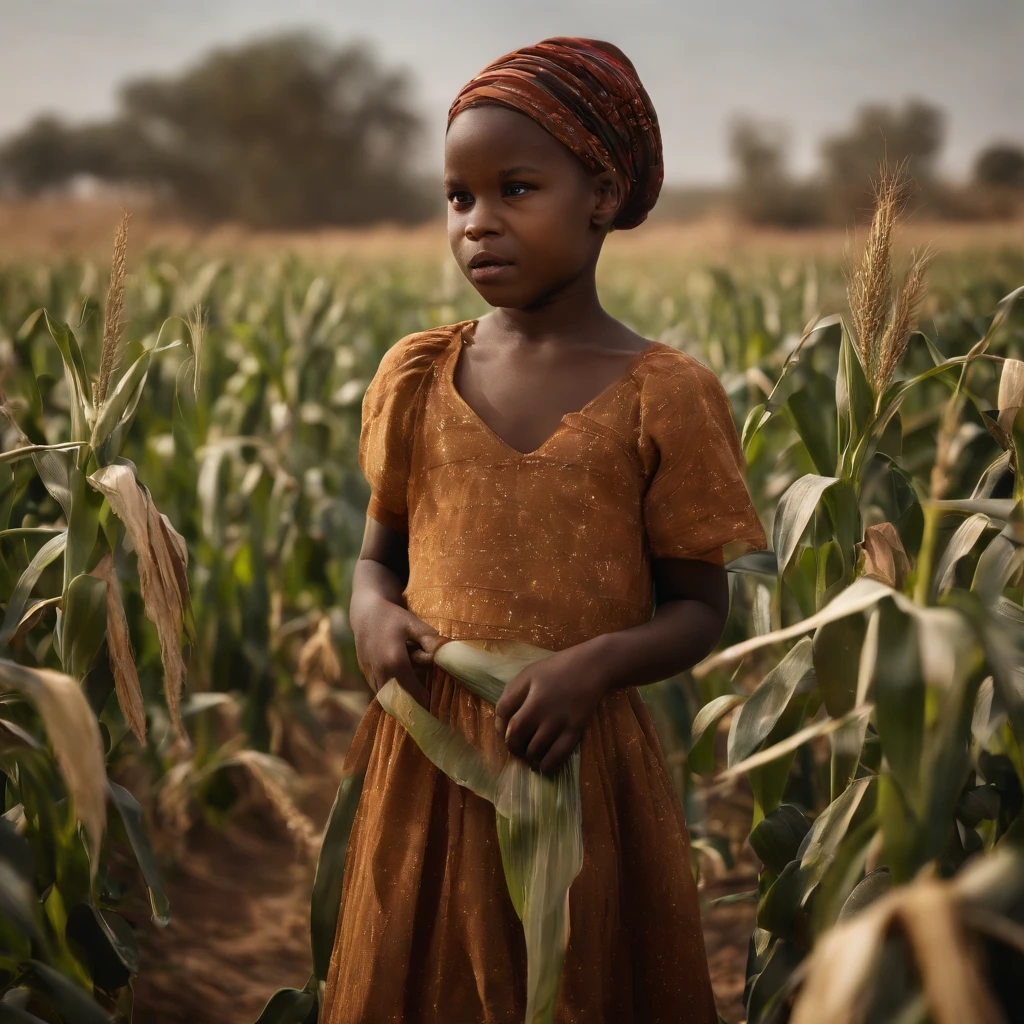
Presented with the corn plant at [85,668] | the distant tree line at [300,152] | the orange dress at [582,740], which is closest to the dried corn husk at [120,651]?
the corn plant at [85,668]

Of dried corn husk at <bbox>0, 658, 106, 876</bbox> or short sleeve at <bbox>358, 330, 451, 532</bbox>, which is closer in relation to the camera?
dried corn husk at <bbox>0, 658, 106, 876</bbox>

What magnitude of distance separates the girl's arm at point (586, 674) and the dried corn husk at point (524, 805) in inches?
0.8

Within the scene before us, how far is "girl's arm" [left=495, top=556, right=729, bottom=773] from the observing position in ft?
2.93

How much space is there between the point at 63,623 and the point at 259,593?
3.18 feet

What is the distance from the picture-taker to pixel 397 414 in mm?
1040

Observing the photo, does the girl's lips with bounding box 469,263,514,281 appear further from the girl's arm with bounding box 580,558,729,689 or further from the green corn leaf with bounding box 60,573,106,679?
the green corn leaf with bounding box 60,573,106,679

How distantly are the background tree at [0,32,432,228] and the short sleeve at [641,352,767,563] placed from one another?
1564 centimetres

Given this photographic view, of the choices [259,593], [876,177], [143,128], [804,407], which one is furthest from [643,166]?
[143,128]

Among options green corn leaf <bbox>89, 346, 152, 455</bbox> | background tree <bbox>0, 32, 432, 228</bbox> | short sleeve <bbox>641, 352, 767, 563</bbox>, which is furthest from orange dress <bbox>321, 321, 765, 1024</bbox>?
background tree <bbox>0, 32, 432, 228</bbox>

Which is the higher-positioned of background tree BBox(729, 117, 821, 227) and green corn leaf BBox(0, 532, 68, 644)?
background tree BBox(729, 117, 821, 227)

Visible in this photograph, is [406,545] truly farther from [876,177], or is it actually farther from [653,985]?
[876,177]

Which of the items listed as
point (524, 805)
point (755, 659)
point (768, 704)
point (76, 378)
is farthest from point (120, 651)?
point (755, 659)

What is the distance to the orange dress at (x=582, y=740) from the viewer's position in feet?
3.11

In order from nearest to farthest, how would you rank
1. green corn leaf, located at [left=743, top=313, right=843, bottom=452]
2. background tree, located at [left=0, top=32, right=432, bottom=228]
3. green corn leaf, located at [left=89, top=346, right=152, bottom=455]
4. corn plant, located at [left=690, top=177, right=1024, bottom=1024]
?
corn plant, located at [left=690, top=177, right=1024, bottom=1024] → green corn leaf, located at [left=89, top=346, right=152, bottom=455] → green corn leaf, located at [left=743, top=313, right=843, bottom=452] → background tree, located at [left=0, top=32, right=432, bottom=228]
